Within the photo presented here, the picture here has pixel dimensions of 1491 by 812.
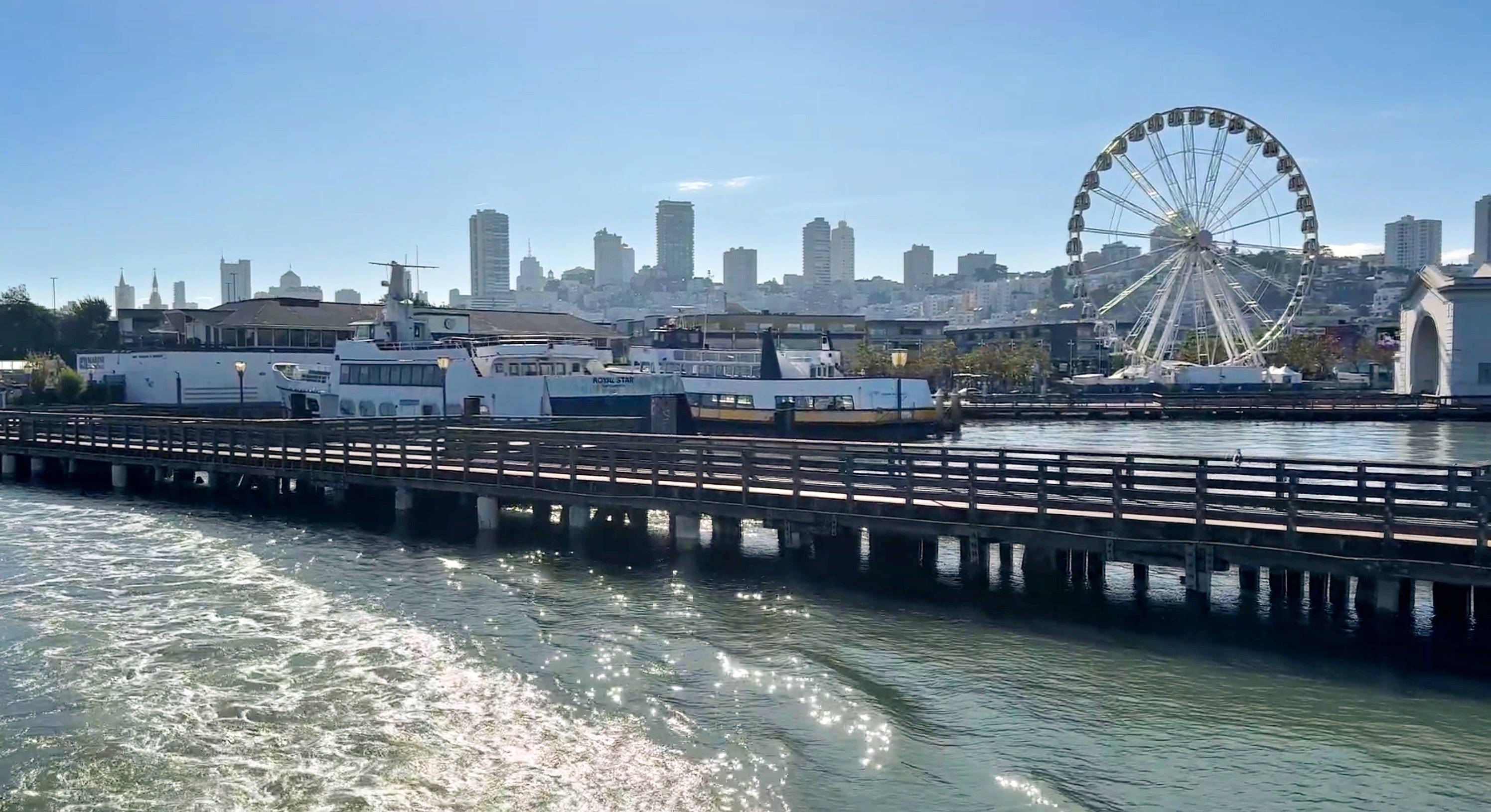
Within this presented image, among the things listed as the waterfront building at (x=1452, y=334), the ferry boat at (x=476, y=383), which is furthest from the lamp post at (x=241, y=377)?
the waterfront building at (x=1452, y=334)

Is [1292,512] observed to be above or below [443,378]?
below

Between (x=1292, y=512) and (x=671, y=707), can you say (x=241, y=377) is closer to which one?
(x=671, y=707)

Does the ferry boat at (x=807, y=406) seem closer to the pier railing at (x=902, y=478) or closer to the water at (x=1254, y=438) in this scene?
the water at (x=1254, y=438)

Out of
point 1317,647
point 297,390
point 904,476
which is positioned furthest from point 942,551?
point 297,390

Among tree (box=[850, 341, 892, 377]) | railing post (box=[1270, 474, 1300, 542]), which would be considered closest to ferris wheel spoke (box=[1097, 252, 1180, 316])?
tree (box=[850, 341, 892, 377])

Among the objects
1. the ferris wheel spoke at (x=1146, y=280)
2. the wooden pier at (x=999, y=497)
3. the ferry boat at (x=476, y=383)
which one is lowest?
the wooden pier at (x=999, y=497)

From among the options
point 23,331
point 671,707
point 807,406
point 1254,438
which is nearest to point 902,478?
point 671,707
